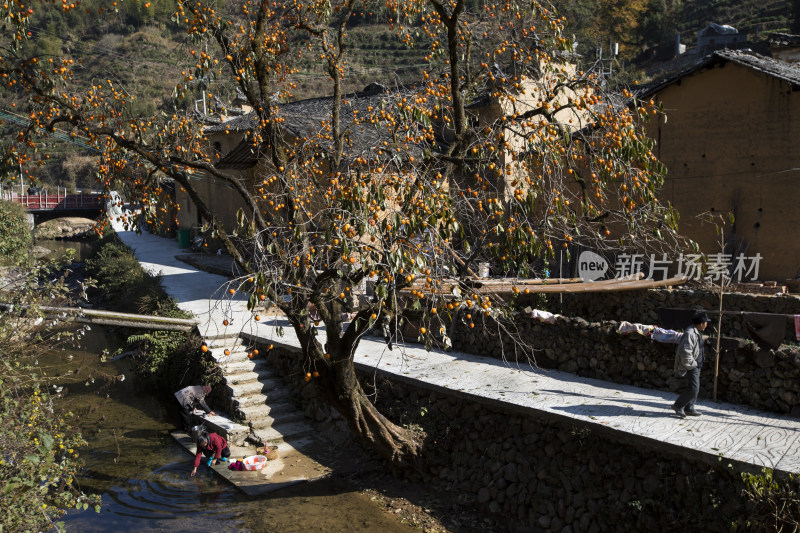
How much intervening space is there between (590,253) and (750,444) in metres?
7.64

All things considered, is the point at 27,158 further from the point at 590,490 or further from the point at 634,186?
the point at 590,490

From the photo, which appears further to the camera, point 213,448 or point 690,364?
point 213,448

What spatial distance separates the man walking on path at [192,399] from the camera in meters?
12.9

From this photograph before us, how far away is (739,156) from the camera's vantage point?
14188 millimetres

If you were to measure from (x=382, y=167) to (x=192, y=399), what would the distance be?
7.60 m

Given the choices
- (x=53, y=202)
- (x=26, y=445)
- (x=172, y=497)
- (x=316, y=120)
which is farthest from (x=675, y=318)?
(x=53, y=202)

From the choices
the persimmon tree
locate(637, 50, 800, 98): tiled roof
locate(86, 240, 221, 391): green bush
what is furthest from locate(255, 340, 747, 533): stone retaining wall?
locate(637, 50, 800, 98): tiled roof

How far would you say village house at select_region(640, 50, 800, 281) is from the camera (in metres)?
13.5

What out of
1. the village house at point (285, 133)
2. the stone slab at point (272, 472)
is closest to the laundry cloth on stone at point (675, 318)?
the stone slab at point (272, 472)

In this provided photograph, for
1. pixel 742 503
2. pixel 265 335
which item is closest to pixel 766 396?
pixel 742 503

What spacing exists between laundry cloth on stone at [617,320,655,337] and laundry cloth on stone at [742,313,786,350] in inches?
53.7

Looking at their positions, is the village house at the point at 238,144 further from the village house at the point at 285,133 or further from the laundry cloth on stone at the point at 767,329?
the laundry cloth on stone at the point at 767,329

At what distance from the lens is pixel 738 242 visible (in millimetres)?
14234

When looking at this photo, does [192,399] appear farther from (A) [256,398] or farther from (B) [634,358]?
(B) [634,358]
